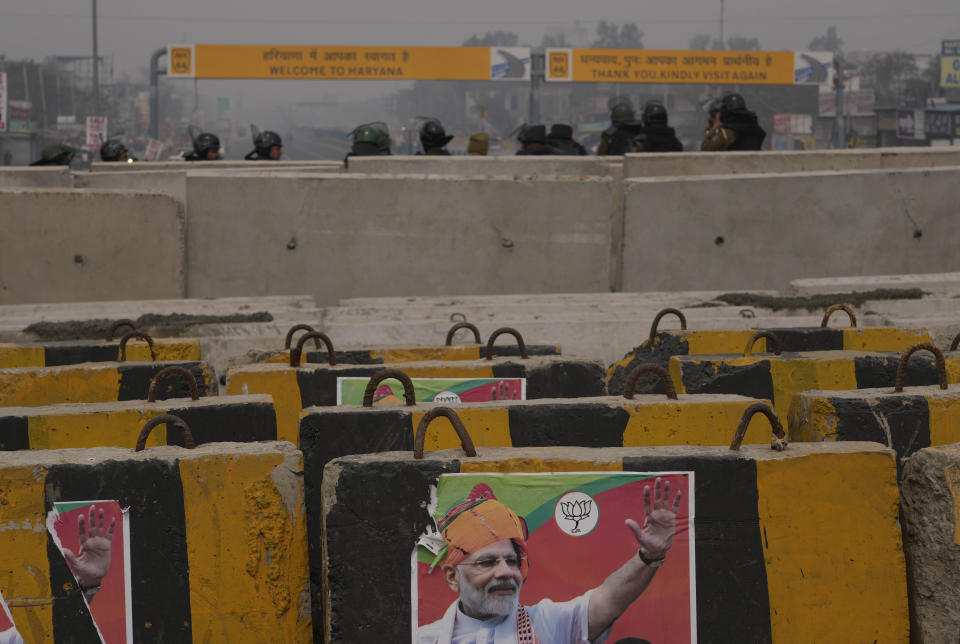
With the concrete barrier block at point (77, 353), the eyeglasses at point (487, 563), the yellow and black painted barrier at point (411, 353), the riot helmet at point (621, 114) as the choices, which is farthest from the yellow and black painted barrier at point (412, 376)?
the riot helmet at point (621, 114)

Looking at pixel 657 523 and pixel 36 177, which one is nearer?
pixel 657 523

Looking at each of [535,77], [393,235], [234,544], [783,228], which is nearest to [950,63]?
[535,77]

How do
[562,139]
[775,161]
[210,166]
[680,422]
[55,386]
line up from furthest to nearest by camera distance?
[562,139], [210,166], [775,161], [55,386], [680,422]

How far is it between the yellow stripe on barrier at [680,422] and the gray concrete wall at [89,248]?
6.55m

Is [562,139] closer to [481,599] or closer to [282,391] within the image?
[282,391]

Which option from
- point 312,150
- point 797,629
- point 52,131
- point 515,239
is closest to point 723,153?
point 515,239

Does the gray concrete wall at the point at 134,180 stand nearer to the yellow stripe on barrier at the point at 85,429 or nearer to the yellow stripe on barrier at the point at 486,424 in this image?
the yellow stripe on barrier at the point at 85,429

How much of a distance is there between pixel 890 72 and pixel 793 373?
96.2 metres

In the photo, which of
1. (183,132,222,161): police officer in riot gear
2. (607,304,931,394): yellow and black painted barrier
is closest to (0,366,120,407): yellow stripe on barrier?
(607,304,931,394): yellow and black painted barrier

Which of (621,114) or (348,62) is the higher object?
(348,62)

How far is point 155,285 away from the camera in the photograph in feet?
32.4

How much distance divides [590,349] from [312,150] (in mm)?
107381

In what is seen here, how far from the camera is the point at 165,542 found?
3.52 meters

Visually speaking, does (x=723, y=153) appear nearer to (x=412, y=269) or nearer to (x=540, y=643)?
(x=412, y=269)
